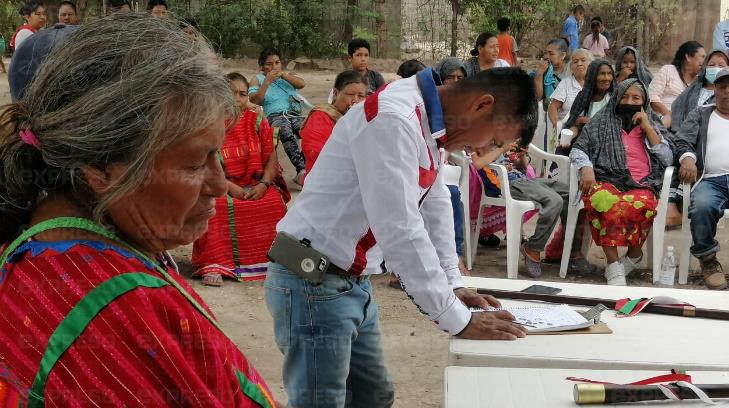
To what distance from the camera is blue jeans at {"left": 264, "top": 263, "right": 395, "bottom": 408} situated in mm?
2127

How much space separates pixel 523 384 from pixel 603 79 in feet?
15.5

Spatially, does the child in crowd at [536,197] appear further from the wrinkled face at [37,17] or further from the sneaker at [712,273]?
the wrinkled face at [37,17]

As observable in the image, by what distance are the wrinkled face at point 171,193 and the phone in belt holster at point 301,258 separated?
0.94m

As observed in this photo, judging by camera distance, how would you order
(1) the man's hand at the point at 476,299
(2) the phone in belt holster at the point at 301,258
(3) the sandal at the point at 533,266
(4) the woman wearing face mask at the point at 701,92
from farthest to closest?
(4) the woman wearing face mask at the point at 701,92 < (3) the sandal at the point at 533,266 < (1) the man's hand at the point at 476,299 < (2) the phone in belt holster at the point at 301,258

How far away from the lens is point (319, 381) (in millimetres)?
2125

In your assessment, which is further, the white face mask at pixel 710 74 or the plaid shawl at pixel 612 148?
the white face mask at pixel 710 74

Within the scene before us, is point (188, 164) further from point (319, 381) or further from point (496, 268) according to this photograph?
point (496, 268)

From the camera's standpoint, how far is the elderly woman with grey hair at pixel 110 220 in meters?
1.04

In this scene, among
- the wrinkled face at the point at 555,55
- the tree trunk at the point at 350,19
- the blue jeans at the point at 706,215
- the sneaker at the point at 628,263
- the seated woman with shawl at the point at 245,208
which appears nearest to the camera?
the blue jeans at the point at 706,215

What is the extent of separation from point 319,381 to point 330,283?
0.25m

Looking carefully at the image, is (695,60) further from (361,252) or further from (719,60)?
(361,252)

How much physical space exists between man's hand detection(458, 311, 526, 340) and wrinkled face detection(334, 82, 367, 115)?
11.3 ft

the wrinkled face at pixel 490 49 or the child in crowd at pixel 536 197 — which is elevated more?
the wrinkled face at pixel 490 49

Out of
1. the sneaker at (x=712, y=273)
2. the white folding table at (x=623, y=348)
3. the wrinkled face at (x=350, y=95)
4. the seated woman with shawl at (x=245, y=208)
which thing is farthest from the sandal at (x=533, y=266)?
the white folding table at (x=623, y=348)
